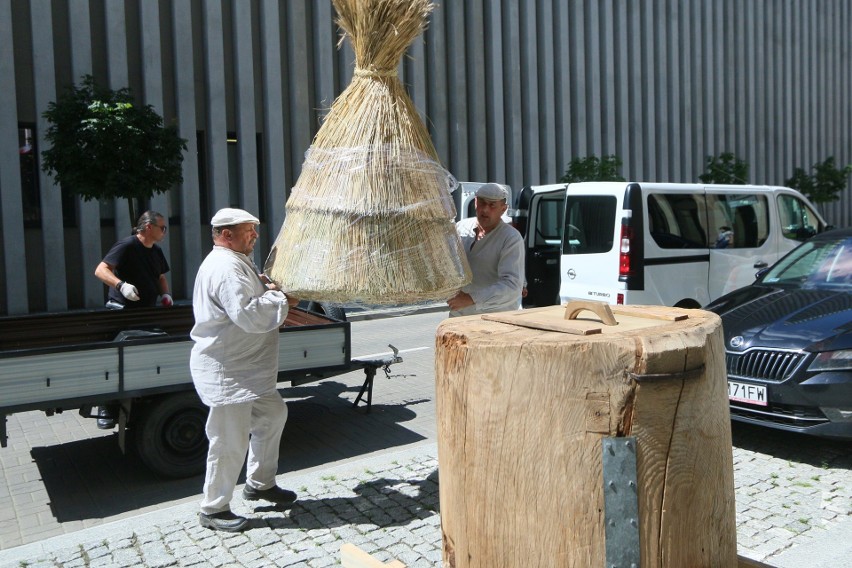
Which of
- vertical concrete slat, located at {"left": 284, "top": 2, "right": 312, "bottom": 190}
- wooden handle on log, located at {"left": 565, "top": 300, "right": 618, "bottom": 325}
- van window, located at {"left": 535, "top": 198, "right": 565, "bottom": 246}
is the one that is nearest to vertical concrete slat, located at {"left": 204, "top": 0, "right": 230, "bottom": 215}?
vertical concrete slat, located at {"left": 284, "top": 2, "right": 312, "bottom": 190}

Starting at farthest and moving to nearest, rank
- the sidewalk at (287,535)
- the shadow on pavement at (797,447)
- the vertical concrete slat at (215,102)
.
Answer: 1. the vertical concrete slat at (215,102)
2. the shadow on pavement at (797,447)
3. the sidewalk at (287,535)

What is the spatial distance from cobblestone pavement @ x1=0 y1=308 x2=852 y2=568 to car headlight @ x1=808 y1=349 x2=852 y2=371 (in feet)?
2.18

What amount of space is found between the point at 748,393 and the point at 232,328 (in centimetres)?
350

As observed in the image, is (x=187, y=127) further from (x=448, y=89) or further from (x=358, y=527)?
(x=358, y=527)

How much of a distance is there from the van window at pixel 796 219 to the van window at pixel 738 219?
38 cm

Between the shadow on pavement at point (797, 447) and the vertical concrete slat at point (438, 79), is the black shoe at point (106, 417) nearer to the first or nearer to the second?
the shadow on pavement at point (797, 447)

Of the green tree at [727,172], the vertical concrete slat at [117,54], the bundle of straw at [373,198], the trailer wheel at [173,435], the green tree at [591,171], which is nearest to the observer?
the bundle of straw at [373,198]

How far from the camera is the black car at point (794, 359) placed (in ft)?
16.4

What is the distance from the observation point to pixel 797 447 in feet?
18.1

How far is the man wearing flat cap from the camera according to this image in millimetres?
4328

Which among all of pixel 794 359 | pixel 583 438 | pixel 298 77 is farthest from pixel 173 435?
pixel 298 77

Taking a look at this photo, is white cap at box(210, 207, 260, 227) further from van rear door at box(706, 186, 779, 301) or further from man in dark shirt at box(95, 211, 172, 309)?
van rear door at box(706, 186, 779, 301)

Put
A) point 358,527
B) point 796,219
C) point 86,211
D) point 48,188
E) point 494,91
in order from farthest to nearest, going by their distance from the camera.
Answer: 1. point 494,91
2. point 86,211
3. point 48,188
4. point 796,219
5. point 358,527

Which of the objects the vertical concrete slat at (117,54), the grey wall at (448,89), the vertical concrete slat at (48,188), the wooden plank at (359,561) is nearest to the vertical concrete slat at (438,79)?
Answer: the grey wall at (448,89)
